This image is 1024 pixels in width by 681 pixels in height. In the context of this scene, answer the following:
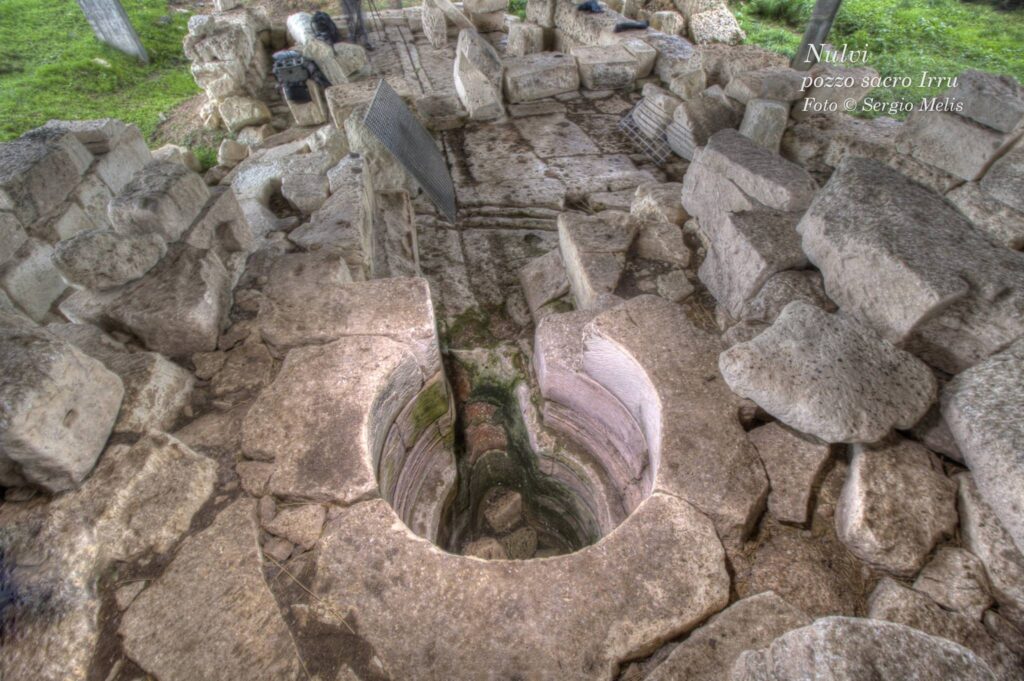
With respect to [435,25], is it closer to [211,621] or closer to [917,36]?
[917,36]

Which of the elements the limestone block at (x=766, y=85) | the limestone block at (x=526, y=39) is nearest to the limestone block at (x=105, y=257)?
the limestone block at (x=766, y=85)

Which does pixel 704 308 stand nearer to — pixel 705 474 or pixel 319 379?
pixel 705 474

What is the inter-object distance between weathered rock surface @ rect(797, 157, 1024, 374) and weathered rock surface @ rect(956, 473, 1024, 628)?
0.56 m

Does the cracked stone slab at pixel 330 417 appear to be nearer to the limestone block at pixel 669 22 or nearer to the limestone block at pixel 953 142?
the limestone block at pixel 953 142

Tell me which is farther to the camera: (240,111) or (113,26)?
(113,26)

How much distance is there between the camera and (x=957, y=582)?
5.07 feet

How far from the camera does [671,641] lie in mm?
1537

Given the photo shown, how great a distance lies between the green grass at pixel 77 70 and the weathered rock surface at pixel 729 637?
34.3 feet

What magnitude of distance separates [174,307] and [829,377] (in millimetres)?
2888

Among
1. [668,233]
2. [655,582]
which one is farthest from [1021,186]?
[655,582]

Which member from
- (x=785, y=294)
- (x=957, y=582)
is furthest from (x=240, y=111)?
(x=957, y=582)

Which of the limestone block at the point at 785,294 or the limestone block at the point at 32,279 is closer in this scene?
the limestone block at the point at 785,294

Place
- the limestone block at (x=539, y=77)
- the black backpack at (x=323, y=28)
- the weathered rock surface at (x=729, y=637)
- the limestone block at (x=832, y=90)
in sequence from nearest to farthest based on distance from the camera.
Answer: the weathered rock surface at (x=729, y=637) → the limestone block at (x=832, y=90) → the limestone block at (x=539, y=77) → the black backpack at (x=323, y=28)

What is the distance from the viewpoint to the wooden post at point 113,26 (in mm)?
9227
